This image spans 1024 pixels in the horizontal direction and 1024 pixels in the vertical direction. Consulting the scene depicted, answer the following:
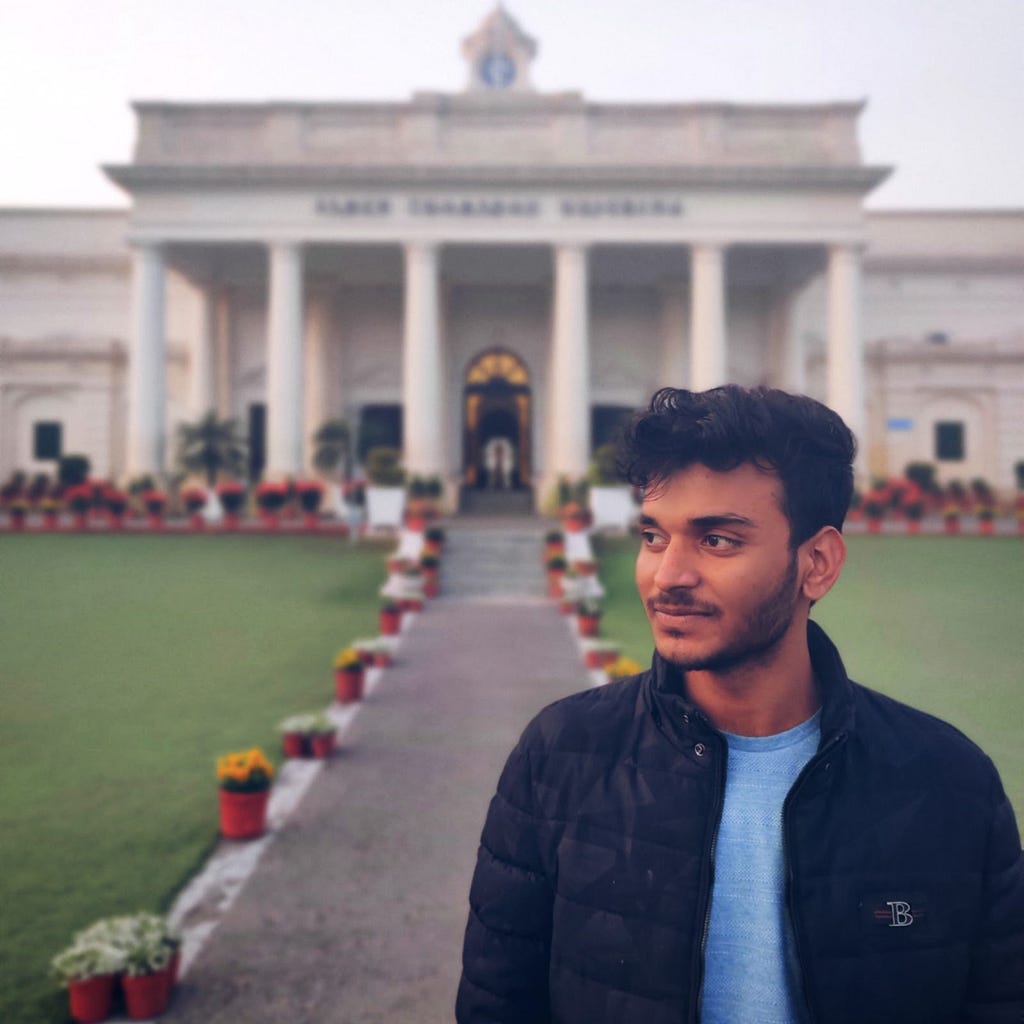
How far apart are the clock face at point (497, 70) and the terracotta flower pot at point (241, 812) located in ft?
98.0

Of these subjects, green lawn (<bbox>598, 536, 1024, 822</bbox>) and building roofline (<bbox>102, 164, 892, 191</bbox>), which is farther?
building roofline (<bbox>102, 164, 892, 191</bbox>)

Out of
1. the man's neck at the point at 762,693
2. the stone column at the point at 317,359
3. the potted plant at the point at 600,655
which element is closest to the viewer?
the man's neck at the point at 762,693

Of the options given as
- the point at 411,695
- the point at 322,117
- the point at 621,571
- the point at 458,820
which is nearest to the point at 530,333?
the point at 322,117

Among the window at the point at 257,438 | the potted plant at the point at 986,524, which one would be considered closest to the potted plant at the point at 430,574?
the potted plant at the point at 986,524

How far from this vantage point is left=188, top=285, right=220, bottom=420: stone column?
1287 inches

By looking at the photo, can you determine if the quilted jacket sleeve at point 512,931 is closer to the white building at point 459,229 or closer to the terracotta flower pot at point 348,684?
the terracotta flower pot at point 348,684

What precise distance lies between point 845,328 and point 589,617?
1934cm

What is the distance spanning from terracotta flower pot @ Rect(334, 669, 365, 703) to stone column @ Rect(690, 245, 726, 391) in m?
20.6

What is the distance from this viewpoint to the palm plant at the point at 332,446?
99.3 feet

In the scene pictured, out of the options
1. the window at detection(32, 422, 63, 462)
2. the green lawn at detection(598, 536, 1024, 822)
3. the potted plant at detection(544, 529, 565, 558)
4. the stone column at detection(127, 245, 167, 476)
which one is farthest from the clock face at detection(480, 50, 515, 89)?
the green lawn at detection(598, 536, 1024, 822)

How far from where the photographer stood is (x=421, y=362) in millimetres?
28219

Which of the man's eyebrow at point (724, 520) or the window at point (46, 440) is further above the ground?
the window at point (46, 440)

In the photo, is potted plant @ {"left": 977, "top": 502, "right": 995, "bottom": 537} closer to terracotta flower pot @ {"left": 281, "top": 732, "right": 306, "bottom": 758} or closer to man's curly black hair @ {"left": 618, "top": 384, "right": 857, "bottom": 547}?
man's curly black hair @ {"left": 618, "top": 384, "right": 857, "bottom": 547}

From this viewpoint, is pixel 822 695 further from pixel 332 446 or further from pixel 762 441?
pixel 332 446
